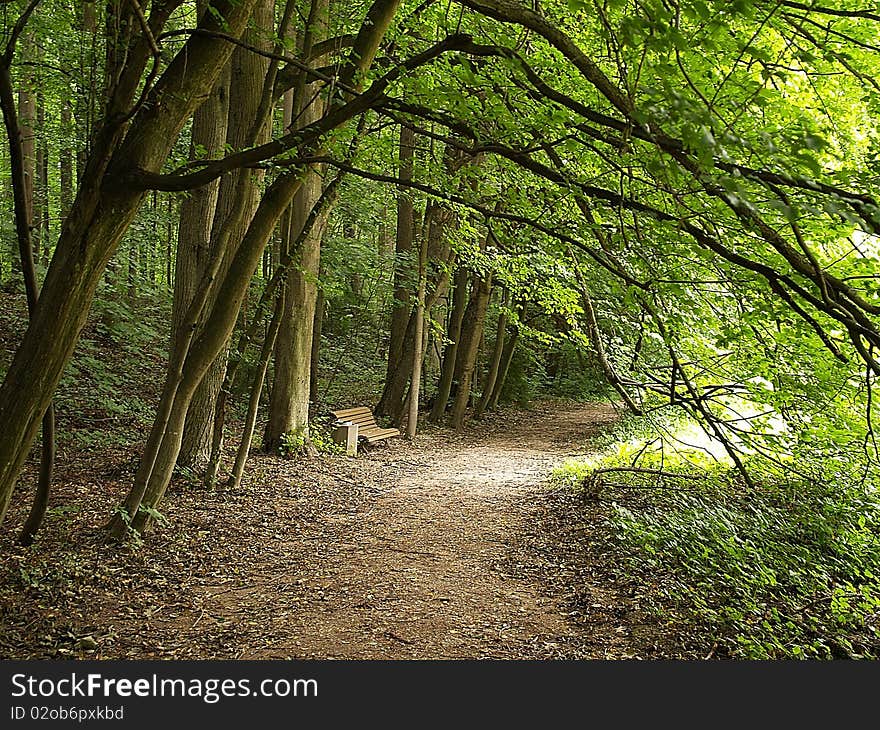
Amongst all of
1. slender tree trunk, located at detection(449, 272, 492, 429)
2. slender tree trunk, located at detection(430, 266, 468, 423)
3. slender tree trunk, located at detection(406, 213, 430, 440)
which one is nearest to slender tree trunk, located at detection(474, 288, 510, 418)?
slender tree trunk, located at detection(449, 272, 492, 429)

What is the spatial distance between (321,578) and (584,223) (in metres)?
3.55

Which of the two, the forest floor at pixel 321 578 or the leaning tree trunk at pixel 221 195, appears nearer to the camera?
the forest floor at pixel 321 578

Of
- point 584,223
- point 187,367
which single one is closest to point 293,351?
point 187,367

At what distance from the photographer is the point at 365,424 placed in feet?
43.2

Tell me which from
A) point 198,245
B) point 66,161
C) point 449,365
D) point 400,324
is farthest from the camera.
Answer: point 449,365

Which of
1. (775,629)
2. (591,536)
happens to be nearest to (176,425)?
(591,536)

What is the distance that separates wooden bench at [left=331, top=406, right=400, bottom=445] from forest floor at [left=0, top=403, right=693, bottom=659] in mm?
2642

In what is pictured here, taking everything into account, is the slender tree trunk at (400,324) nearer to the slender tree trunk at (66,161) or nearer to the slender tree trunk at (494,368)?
the slender tree trunk at (494,368)

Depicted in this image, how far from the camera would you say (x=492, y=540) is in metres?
7.51

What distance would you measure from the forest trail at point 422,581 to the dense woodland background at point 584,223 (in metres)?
1.04

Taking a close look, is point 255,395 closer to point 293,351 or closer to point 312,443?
point 293,351

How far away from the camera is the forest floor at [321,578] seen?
492cm

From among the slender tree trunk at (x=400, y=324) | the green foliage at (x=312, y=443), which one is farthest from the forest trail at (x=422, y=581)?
the slender tree trunk at (x=400, y=324)

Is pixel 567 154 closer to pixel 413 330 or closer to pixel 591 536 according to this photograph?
pixel 591 536
